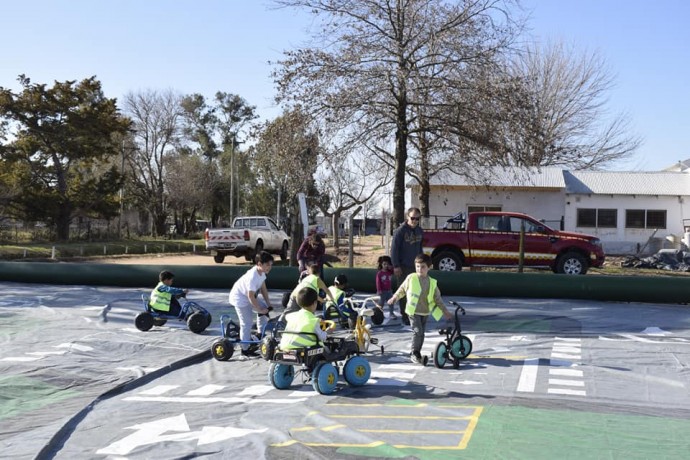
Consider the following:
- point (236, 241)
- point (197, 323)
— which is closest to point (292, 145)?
point (236, 241)

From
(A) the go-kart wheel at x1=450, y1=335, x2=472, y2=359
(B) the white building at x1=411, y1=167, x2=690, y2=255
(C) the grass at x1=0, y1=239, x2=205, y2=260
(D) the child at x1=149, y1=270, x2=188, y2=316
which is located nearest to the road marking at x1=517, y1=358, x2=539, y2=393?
(A) the go-kart wheel at x1=450, y1=335, x2=472, y2=359

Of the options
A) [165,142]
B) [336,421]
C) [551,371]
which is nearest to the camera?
[336,421]

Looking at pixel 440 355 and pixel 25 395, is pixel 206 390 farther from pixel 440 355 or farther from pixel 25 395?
pixel 440 355

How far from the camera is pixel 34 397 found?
25.1ft

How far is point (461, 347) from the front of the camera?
9.28 m

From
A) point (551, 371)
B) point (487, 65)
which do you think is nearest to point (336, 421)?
point (551, 371)

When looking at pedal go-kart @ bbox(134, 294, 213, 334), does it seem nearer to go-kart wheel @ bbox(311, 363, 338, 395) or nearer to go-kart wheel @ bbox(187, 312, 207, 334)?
go-kart wheel @ bbox(187, 312, 207, 334)

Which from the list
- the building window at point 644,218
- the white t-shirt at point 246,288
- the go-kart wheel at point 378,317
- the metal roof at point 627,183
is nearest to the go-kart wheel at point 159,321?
the white t-shirt at point 246,288

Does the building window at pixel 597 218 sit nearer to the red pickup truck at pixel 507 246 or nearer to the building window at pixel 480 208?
the building window at pixel 480 208

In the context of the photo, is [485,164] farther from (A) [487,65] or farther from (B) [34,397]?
(B) [34,397]

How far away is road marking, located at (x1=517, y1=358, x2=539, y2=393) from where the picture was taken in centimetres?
785

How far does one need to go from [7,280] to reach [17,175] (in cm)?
2497

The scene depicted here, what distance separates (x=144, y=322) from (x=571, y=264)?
12290 millimetres

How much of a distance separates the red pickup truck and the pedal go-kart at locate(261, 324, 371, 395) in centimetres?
1194
